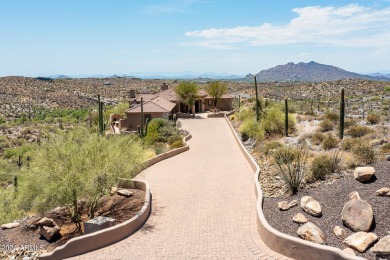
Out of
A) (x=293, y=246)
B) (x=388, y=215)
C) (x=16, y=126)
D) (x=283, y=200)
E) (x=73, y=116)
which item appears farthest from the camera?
(x=73, y=116)

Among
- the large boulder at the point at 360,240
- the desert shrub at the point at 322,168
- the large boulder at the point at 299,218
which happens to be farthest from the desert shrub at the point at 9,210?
the large boulder at the point at 360,240

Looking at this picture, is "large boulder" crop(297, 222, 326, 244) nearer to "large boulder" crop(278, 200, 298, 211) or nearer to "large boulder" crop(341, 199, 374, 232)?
"large boulder" crop(341, 199, 374, 232)

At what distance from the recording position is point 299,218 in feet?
37.3

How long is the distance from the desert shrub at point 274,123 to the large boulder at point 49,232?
66.5 feet

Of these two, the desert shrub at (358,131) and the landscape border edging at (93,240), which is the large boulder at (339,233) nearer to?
the landscape border edging at (93,240)

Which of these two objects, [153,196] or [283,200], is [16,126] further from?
[283,200]

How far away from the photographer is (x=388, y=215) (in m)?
10.4

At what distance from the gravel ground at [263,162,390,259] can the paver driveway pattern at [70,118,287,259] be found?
2.76 feet

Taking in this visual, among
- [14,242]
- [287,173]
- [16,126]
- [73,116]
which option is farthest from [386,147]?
[73,116]

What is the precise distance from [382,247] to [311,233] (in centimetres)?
190

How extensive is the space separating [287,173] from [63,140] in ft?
29.8

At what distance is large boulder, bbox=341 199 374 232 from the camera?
1005 centimetres

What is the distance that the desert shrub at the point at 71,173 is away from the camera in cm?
1293

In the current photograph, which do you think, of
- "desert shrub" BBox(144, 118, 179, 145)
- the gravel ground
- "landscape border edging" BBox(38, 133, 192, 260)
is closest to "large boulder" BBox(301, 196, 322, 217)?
the gravel ground
